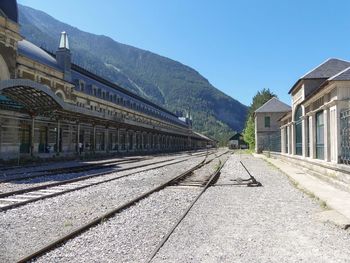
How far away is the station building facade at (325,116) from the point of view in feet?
43.7

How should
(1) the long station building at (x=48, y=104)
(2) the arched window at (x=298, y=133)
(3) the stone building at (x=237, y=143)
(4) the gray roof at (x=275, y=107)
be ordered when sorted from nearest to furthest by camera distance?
(2) the arched window at (x=298, y=133) < (1) the long station building at (x=48, y=104) < (4) the gray roof at (x=275, y=107) < (3) the stone building at (x=237, y=143)

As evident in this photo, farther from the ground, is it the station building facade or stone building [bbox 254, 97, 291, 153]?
stone building [bbox 254, 97, 291, 153]

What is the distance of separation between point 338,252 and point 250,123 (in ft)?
252

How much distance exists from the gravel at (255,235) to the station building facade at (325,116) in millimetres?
4012

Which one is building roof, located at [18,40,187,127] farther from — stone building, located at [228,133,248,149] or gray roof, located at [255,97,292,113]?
stone building, located at [228,133,248,149]

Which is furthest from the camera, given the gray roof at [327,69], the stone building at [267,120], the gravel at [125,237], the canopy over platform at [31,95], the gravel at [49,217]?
the stone building at [267,120]

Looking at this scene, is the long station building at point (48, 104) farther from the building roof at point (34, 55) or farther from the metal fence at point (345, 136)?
the metal fence at point (345, 136)

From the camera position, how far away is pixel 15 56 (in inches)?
1377

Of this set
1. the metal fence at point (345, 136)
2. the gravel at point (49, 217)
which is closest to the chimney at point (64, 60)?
the gravel at point (49, 217)

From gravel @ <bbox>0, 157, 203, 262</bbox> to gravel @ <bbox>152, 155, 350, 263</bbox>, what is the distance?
6.93 feet

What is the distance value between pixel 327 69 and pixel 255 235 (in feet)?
56.6

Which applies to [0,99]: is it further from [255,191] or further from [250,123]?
[250,123]

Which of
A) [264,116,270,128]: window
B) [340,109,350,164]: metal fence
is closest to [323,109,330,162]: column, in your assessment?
[340,109,350,164]: metal fence

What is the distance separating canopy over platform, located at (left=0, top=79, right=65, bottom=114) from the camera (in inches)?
811
